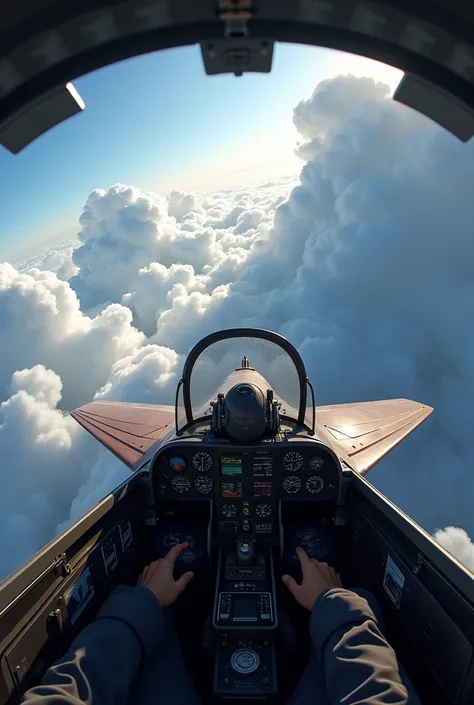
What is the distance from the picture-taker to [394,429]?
8.19 meters

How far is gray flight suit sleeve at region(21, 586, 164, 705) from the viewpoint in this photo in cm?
169

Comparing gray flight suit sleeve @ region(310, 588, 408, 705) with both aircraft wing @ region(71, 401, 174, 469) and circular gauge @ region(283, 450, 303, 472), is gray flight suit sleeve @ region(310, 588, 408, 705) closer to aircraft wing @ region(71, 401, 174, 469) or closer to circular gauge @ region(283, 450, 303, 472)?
circular gauge @ region(283, 450, 303, 472)

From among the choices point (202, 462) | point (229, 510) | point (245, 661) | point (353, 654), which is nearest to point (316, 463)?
point (229, 510)

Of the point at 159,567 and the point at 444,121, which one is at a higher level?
the point at 444,121

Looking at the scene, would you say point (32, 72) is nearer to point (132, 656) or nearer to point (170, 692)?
point (132, 656)

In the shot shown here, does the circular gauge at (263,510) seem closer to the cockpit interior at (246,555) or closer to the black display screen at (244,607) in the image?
the cockpit interior at (246,555)

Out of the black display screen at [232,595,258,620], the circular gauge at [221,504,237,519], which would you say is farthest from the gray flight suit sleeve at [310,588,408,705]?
the circular gauge at [221,504,237,519]

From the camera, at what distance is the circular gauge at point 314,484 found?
4160mm

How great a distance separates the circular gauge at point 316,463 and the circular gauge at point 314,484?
0.32 feet

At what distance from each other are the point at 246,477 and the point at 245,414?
0.78 m

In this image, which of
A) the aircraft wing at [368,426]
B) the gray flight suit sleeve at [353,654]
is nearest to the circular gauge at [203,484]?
the gray flight suit sleeve at [353,654]

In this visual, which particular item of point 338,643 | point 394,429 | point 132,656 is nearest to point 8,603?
point 132,656

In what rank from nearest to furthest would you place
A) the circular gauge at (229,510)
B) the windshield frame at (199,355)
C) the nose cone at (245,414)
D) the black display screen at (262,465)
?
1. the nose cone at (245,414)
2. the black display screen at (262,465)
3. the circular gauge at (229,510)
4. the windshield frame at (199,355)

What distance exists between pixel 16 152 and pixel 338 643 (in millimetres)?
2614
